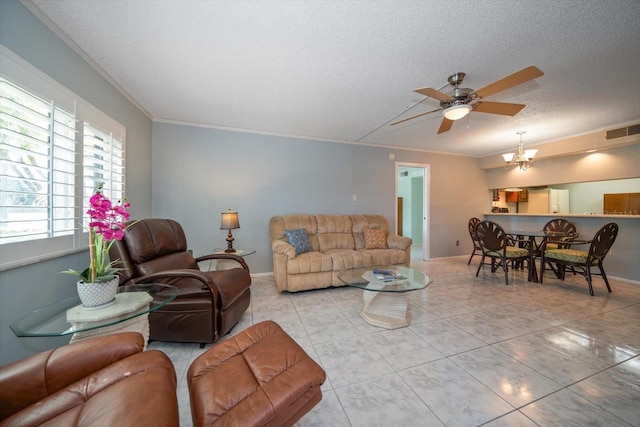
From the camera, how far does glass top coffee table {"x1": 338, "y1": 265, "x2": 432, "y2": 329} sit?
2.23m

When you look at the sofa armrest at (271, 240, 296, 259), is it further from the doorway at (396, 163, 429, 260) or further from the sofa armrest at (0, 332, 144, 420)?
the doorway at (396, 163, 429, 260)

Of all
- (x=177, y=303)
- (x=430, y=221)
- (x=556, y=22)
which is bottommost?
(x=177, y=303)

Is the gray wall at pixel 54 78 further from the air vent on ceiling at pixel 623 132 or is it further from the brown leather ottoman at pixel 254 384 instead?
the air vent on ceiling at pixel 623 132

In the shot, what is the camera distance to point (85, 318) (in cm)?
115

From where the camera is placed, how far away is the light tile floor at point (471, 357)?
51.4 inches

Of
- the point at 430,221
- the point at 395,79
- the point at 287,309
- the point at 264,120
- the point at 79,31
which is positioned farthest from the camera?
the point at 430,221

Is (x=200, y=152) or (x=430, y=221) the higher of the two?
(x=200, y=152)

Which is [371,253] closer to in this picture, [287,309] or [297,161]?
[287,309]

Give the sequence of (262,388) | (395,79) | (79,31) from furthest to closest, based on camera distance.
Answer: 1. (395,79)
2. (79,31)
3. (262,388)

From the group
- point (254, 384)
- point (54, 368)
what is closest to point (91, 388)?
point (54, 368)

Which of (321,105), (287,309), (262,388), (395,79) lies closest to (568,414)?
(262,388)

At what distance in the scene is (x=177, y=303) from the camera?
6.09 feet

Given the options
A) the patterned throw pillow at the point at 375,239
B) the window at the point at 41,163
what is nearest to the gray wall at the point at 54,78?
the window at the point at 41,163

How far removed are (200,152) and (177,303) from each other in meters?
2.57
